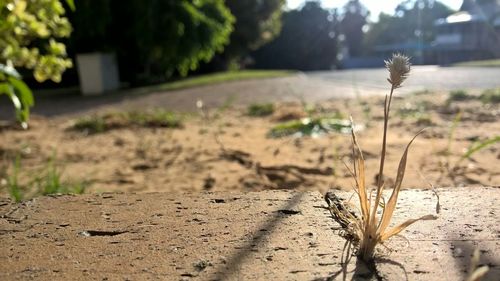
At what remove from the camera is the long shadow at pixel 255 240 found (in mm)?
856

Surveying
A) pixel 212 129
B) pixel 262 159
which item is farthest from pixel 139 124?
pixel 262 159

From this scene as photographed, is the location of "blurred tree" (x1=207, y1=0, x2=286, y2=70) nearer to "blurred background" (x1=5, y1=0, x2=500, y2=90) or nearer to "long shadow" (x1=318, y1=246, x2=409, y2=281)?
"blurred background" (x1=5, y1=0, x2=500, y2=90)

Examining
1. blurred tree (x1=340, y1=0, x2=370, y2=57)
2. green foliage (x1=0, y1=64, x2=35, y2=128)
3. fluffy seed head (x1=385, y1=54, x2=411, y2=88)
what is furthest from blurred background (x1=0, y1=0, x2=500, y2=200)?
blurred tree (x1=340, y1=0, x2=370, y2=57)

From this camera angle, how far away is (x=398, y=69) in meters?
0.80

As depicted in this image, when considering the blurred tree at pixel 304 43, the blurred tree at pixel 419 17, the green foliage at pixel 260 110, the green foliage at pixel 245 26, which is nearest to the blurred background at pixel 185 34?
the blurred tree at pixel 419 17

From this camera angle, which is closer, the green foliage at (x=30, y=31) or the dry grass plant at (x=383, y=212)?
the dry grass plant at (x=383, y=212)

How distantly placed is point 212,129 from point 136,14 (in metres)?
7.71

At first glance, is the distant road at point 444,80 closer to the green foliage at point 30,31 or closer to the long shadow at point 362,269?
the green foliage at point 30,31

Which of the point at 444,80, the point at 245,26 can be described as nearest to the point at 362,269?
the point at 444,80

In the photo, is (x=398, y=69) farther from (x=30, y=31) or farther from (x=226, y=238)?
(x=30, y=31)

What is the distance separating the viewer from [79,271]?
2.89 ft

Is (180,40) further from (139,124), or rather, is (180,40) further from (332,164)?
(332,164)

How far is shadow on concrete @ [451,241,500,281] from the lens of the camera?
809 mm

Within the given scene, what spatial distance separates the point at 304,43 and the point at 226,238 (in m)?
32.4
